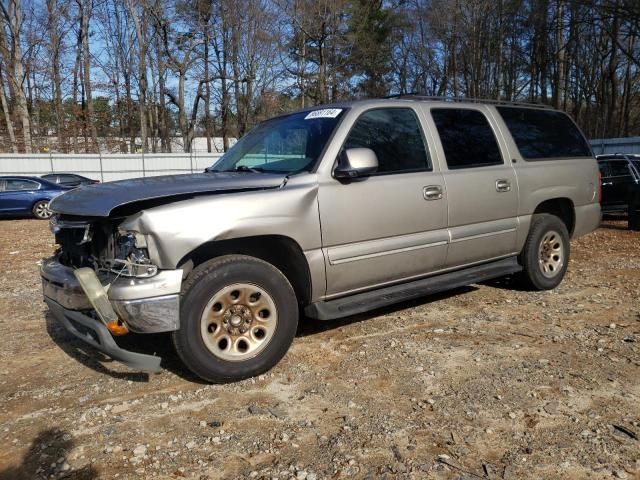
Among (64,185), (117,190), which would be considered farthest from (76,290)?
(64,185)

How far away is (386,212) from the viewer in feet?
13.5

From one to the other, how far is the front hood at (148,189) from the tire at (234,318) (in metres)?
0.49

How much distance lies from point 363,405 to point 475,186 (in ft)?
7.72

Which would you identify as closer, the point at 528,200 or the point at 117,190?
the point at 117,190

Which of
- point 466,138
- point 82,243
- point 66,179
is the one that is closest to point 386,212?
point 466,138

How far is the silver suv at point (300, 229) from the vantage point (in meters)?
3.23

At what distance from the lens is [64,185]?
1762 centimetres

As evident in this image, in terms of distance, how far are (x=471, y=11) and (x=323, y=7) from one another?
10.7 m

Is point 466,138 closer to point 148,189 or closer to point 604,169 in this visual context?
point 148,189

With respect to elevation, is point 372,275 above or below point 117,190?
below

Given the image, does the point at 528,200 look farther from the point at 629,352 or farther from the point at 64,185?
the point at 64,185

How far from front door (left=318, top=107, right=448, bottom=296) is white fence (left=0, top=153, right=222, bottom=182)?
853 inches

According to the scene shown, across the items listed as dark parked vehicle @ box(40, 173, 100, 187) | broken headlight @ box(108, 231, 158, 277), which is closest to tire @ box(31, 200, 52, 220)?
dark parked vehicle @ box(40, 173, 100, 187)

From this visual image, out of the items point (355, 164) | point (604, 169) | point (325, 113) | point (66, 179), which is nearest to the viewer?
point (355, 164)
